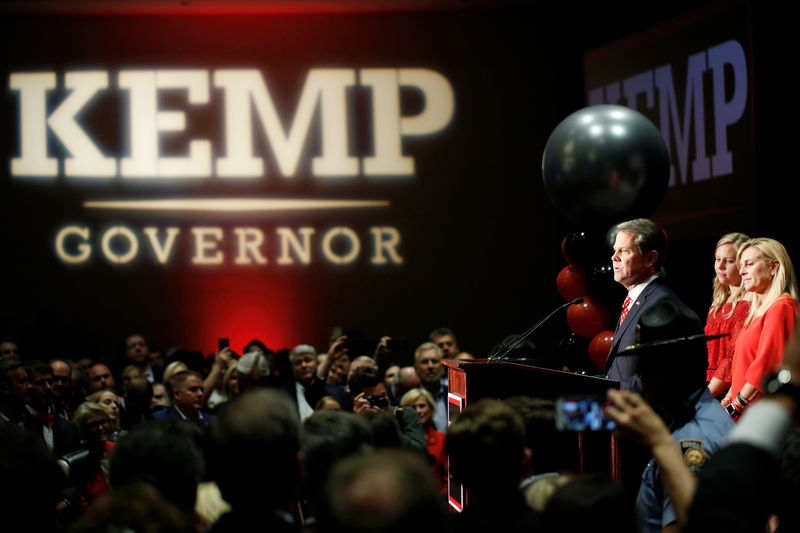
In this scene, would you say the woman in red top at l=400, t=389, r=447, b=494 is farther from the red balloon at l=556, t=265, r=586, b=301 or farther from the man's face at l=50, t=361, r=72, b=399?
the man's face at l=50, t=361, r=72, b=399

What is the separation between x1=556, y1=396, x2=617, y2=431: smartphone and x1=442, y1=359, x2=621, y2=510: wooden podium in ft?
3.77

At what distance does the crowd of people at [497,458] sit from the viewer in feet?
4.36

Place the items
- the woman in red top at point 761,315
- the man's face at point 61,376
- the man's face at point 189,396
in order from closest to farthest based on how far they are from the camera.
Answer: the woman in red top at point 761,315 < the man's face at point 189,396 < the man's face at point 61,376

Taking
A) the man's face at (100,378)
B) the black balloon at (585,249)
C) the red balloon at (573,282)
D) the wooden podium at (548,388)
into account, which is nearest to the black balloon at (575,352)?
the red balloon at (573,282)

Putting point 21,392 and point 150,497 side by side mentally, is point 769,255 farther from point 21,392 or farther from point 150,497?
point 21,392

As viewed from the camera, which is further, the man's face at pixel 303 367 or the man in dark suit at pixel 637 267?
the man's face at pixel 303 367

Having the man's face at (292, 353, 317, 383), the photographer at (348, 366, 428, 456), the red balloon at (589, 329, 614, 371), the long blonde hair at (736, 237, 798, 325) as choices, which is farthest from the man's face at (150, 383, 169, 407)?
the long blonde hair at (736, 237, 798, 325)

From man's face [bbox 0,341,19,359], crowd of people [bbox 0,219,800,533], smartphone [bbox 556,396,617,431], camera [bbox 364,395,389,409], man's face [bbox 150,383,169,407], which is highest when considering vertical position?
smartphone [bbox 556,396,617,431]

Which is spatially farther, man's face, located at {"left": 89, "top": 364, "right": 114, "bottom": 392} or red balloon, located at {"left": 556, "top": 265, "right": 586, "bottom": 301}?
man's face, located at {"left": 89, "top": 364, "right": 114, "bottom": 392}

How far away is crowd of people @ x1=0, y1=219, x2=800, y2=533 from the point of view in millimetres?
1328

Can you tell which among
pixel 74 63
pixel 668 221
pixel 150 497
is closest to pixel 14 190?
pixel 74 63

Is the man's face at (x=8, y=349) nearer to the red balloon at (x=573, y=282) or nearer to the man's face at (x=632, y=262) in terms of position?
the red balloon at (x=573, y=282)

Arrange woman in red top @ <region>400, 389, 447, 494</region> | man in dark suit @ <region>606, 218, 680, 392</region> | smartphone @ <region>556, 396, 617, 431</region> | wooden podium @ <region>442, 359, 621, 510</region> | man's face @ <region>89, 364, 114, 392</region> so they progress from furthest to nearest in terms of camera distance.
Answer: man's face @ <region>89, 364, 114, 392</region>
woman in red top @ <region>400, 389, 447, 494</region>
man in dark suit @ <region>606, 218, 680, 392</region>
wooden podium @ <region>442, 359, 621, 510</region>
smartphone @ <region>556, 396, 617, 431</region>

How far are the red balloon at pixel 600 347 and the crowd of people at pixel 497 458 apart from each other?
61 centimetres
